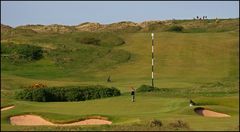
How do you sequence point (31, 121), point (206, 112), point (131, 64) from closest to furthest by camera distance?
point (31, 121) → point (206, 112) → point (131, 64)

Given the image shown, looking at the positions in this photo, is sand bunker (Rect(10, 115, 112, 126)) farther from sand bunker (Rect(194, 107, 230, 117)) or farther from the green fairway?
the green fairway

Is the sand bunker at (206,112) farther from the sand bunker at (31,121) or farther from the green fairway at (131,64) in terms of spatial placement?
the green fairway at (131,64)

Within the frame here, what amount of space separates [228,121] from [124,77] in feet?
144

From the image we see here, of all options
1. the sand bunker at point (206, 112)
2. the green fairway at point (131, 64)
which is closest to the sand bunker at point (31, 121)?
the sand bunker at point (206, 112)

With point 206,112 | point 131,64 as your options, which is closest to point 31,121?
point 206,112

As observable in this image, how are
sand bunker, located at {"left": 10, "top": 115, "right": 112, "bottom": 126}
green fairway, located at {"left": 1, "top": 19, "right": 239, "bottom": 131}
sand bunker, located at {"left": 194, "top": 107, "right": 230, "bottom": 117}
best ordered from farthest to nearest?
green fairway, located at {"left": 1, "top": 19, "right": 239, "bottom": 131} → sand bunker, located at {"left": 194, "top": 107, "right": 230, "bottom": 117} → sand bunker, located at {"left": 10, "top": 115, "right": 112, "bottom": 126}

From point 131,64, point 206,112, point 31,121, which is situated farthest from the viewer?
point 131,64

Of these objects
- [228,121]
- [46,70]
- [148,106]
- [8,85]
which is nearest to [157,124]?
[228,121]

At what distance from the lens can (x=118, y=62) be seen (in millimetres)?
76312

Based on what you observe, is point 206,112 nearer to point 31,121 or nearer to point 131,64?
point 31,121

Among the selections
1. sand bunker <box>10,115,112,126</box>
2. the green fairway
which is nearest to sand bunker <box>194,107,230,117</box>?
sand bunker <box>10,115,112,126</box>

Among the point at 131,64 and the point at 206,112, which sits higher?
the point at 131,64

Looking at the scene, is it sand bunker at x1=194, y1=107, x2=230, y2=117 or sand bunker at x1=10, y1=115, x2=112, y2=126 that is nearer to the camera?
sand bunker at x1=10, y1=115, x2=112, y2=126

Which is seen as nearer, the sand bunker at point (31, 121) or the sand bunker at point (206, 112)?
the sand bunker at point (31, 121)
